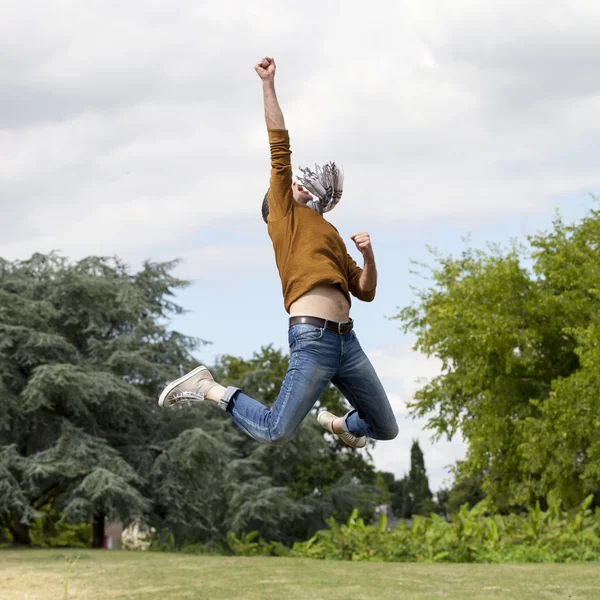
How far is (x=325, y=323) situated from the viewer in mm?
5141

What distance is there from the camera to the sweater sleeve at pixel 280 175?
5.19 meters

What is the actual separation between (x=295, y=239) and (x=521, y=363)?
2300 centimetres

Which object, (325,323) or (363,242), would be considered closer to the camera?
(325,323)

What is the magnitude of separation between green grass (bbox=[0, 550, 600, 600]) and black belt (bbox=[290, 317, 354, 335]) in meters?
6.01

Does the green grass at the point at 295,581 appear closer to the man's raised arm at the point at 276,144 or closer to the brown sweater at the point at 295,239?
the brown sweater at the point at 295,239

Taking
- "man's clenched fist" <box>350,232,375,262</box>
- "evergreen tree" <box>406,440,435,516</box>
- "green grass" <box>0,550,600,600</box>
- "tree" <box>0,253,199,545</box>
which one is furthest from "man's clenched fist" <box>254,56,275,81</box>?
"evergreen tree" <box>406,440,435,516</box>

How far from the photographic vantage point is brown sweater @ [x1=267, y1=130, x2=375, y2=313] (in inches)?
204

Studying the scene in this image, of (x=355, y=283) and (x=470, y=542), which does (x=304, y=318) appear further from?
(x=470, y=542)

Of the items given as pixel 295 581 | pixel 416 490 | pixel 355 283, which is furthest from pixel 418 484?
pixel 355 283

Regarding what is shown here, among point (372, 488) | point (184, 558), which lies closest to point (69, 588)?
point (184, 558)

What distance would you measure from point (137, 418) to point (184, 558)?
10987mm

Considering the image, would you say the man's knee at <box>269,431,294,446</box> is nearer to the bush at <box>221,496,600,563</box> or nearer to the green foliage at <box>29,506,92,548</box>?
the bush at <box>221,496,600,563</box>

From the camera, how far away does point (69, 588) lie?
483 inches

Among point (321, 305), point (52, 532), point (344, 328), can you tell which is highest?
point (321, 305)
